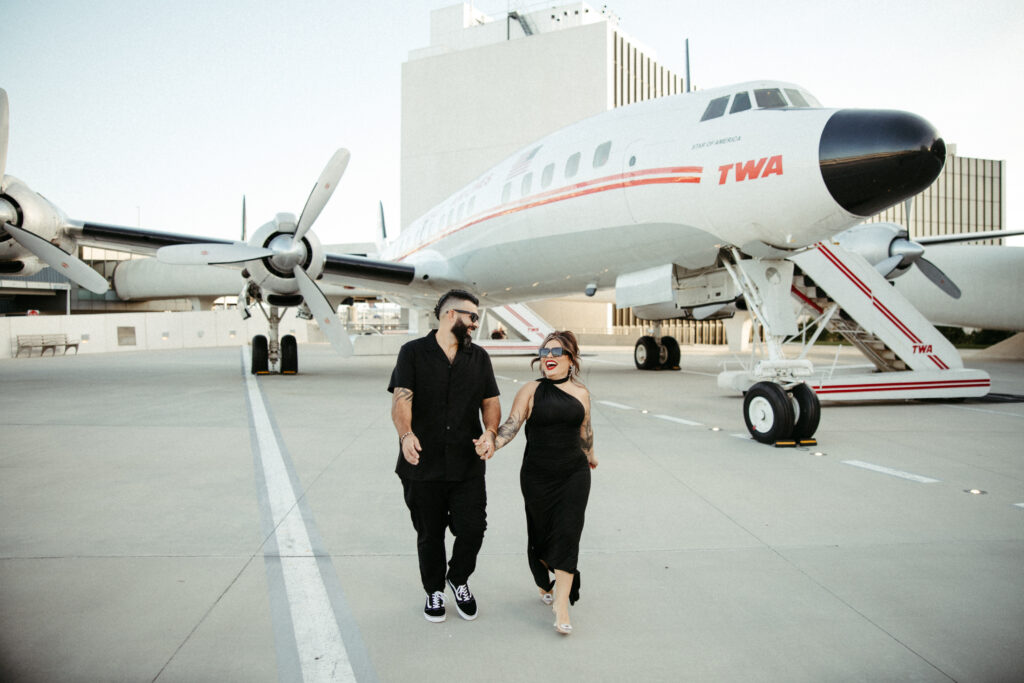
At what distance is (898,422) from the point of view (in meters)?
8.40

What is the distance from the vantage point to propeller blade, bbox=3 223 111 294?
11.4 m

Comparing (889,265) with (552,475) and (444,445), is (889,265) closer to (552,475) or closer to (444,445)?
(552,475)

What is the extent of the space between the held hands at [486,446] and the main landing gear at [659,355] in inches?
583

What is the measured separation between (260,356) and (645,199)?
33.4ft

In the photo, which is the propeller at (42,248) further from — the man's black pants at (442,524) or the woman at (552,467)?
the woman at (552,467)

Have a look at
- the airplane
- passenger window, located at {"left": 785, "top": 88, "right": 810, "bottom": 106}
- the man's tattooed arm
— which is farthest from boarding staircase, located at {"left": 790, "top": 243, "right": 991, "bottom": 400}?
the man's tattooed arm

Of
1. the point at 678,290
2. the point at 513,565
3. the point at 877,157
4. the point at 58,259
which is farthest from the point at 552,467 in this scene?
the point at 58,259

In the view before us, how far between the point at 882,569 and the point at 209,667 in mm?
3119

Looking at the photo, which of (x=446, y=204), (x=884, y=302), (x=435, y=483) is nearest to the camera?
(x=435, y=483)

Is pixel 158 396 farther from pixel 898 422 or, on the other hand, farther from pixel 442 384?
pixel 898 422

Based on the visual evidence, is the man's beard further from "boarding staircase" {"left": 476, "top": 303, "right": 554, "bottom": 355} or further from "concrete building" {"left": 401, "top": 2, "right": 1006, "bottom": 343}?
"concrete building" {"left": 401, "top": 2, "right": 1006, "bottom": 343}

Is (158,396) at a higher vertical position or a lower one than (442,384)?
lower

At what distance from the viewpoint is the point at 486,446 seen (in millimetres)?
2906

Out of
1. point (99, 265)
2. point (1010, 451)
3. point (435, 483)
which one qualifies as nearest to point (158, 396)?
point (435, 483)
